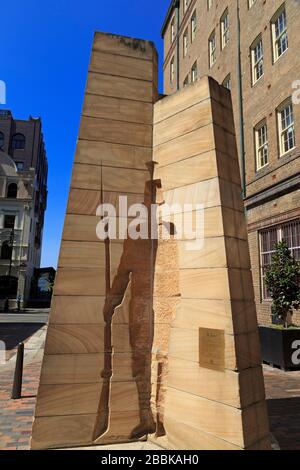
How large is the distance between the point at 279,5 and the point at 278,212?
28.8 ft

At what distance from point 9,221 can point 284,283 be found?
36.8 metres

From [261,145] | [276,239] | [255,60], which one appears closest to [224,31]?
[255,60]

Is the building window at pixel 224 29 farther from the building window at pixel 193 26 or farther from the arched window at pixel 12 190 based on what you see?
the arched window at pixel 12 190

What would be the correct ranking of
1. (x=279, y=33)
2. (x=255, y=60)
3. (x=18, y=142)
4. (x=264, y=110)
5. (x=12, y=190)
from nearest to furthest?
(x=279, y=33) < (x=264, y=110) < (x=255, y=60) < (x=12, y=190) < (x=18, y=142)

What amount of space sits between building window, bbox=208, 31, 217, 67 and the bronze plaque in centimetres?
2139

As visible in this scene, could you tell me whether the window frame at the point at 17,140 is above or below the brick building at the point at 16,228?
above

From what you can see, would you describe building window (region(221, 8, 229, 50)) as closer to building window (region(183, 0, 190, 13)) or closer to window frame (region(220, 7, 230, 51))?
window frame (region(220, 7, 230, 51))

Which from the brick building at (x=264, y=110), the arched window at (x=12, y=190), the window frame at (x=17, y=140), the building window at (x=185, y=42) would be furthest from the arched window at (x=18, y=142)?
the brick building at (x=264, y=110)

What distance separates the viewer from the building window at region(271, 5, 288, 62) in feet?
47.7

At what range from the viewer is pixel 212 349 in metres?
4.28

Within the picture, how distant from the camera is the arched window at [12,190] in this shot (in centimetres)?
4244

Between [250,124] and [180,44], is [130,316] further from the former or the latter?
[180,44]

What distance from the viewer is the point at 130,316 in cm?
499

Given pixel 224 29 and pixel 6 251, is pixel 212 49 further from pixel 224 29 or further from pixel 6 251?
pixel 6 251
